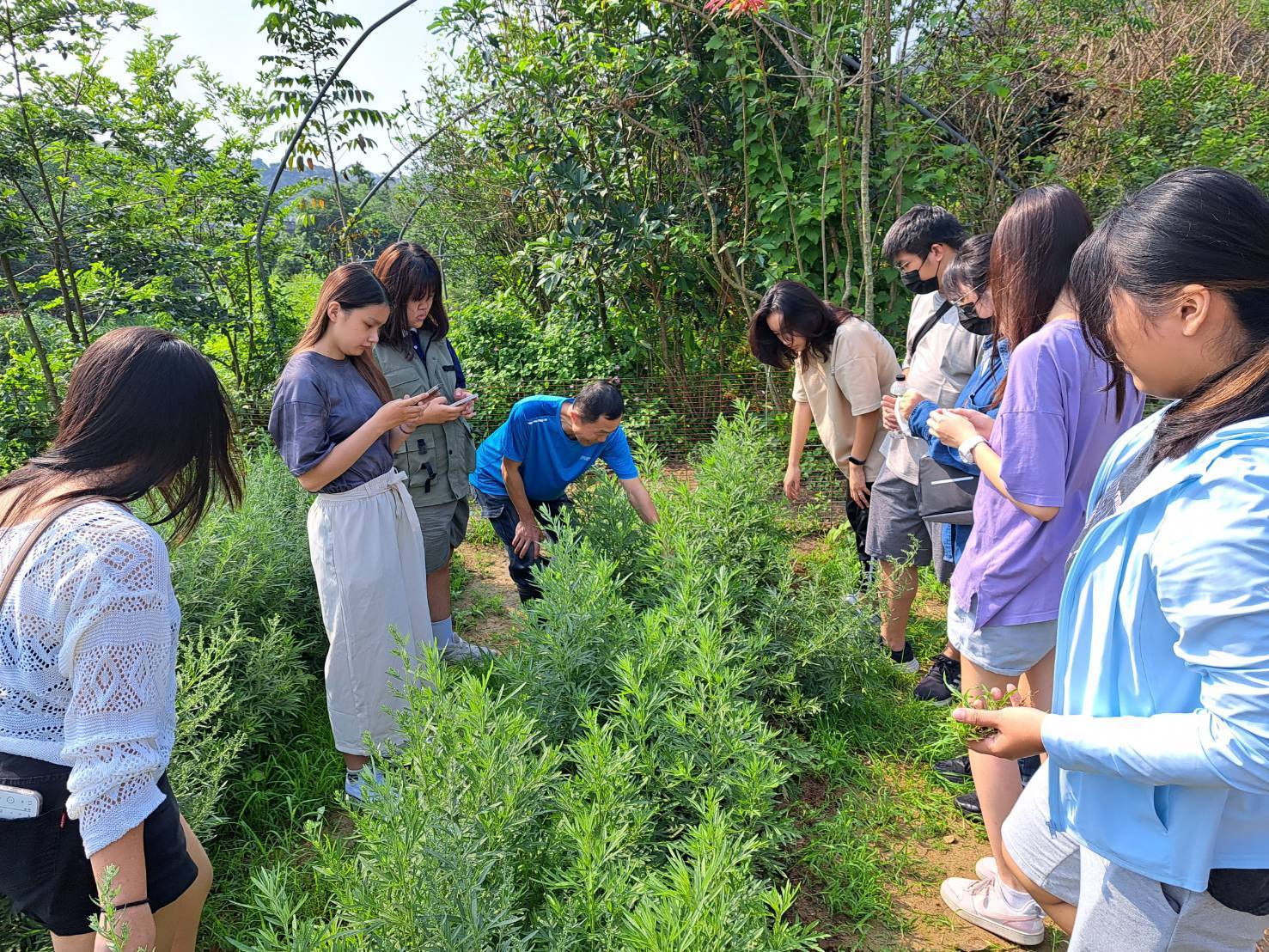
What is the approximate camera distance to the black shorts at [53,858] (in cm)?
137

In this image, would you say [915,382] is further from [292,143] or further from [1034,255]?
[292,143]

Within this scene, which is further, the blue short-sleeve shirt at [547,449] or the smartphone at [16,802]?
the blue short-sleeve shirt at [547,449]

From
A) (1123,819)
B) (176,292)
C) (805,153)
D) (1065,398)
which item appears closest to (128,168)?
(176,292)

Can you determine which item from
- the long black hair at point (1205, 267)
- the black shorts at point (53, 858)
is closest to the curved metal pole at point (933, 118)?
the long black hair at point (1205, 267)

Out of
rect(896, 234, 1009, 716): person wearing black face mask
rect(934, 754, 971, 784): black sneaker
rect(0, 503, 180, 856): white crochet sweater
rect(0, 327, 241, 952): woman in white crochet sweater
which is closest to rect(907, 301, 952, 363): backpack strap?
rect(896, 234, 1009, 716): person wearing black face mask

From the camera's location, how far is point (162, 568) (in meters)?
1.38

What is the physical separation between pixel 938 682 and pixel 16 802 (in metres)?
3.18

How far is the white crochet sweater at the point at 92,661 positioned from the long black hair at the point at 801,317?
2.70 m

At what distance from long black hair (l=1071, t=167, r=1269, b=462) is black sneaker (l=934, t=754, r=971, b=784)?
2.09 meters

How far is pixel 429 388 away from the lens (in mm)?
3277

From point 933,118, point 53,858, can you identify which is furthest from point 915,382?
point 933,118

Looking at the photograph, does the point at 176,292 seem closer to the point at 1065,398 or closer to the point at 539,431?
the point at 539,431

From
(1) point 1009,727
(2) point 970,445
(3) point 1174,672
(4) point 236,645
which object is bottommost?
(4) point 236,645

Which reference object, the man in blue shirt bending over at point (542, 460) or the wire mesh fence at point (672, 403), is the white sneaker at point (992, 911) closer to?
the man in blue shirt bending over at point (542, 460)
